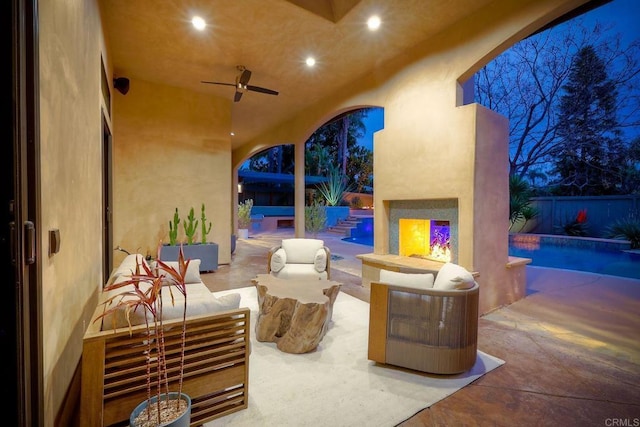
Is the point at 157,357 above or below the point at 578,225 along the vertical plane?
below

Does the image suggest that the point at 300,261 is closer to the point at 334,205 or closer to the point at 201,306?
the point at 201,306

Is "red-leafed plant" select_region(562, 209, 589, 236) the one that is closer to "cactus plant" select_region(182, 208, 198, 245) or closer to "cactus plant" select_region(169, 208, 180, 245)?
"cactus plant" select_region(182, 208, 198, 245)

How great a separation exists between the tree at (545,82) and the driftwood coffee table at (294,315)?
13476 millimetres

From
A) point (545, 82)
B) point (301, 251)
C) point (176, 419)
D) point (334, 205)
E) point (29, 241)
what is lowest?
point (176, 419)

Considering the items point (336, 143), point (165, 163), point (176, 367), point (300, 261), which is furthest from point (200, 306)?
point (336, 143)

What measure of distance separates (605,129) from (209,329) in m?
16.2

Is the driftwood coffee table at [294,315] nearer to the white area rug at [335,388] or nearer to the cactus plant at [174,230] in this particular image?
the white area rug at [335,388]

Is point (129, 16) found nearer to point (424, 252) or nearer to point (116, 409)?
point (116, 409)

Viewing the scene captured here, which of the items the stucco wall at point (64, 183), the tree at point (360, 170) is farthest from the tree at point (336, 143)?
the stucco wall at point (64, 183)

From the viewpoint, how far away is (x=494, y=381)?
215cm

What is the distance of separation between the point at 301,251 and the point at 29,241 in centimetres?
339

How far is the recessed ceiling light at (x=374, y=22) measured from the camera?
3.66 meters

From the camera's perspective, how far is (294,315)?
250 centimetres

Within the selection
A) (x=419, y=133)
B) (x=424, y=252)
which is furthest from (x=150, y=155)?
(x=424, y=252)
